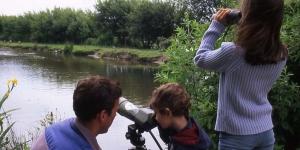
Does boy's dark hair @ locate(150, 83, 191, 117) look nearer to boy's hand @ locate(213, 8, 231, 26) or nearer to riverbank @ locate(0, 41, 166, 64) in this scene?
boy's hand @ locate(213, 8, 231, 26)

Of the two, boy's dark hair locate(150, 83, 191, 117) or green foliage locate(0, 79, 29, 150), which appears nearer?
boy's dark hair locate(150, 83, 191, 117)

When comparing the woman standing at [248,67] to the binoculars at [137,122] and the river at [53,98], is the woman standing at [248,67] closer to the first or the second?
the binoculars at [137,122]

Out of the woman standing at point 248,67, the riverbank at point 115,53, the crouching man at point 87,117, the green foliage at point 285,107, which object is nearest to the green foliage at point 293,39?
the green foliage at point 285,107

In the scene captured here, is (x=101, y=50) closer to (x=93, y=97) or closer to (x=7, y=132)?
(x=7, y=132)

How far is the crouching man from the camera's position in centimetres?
215

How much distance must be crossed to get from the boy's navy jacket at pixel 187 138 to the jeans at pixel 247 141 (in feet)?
0.58

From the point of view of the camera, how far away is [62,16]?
57188 millimetres

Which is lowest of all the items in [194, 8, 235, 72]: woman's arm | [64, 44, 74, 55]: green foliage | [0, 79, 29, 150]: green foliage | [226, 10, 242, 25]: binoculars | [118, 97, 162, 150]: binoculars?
[64, 44, 74, 55]: green foliage

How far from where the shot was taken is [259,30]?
8.87 feet

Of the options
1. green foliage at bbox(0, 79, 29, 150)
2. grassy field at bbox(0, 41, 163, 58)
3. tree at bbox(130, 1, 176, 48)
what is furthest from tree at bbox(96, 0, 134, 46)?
green foliage at bbox(0, 79, 29, 150)

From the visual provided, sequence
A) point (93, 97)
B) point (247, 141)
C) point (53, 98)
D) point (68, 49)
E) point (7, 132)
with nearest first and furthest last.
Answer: point (93, 97) < point (247, 141) < point (7, 132) < point (53, 98) < point (68, 49)

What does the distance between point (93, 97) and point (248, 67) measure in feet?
3.12

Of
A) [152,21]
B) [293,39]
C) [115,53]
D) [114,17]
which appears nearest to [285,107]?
[293,39]

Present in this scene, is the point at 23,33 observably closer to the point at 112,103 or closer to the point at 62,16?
the point at 62,16
